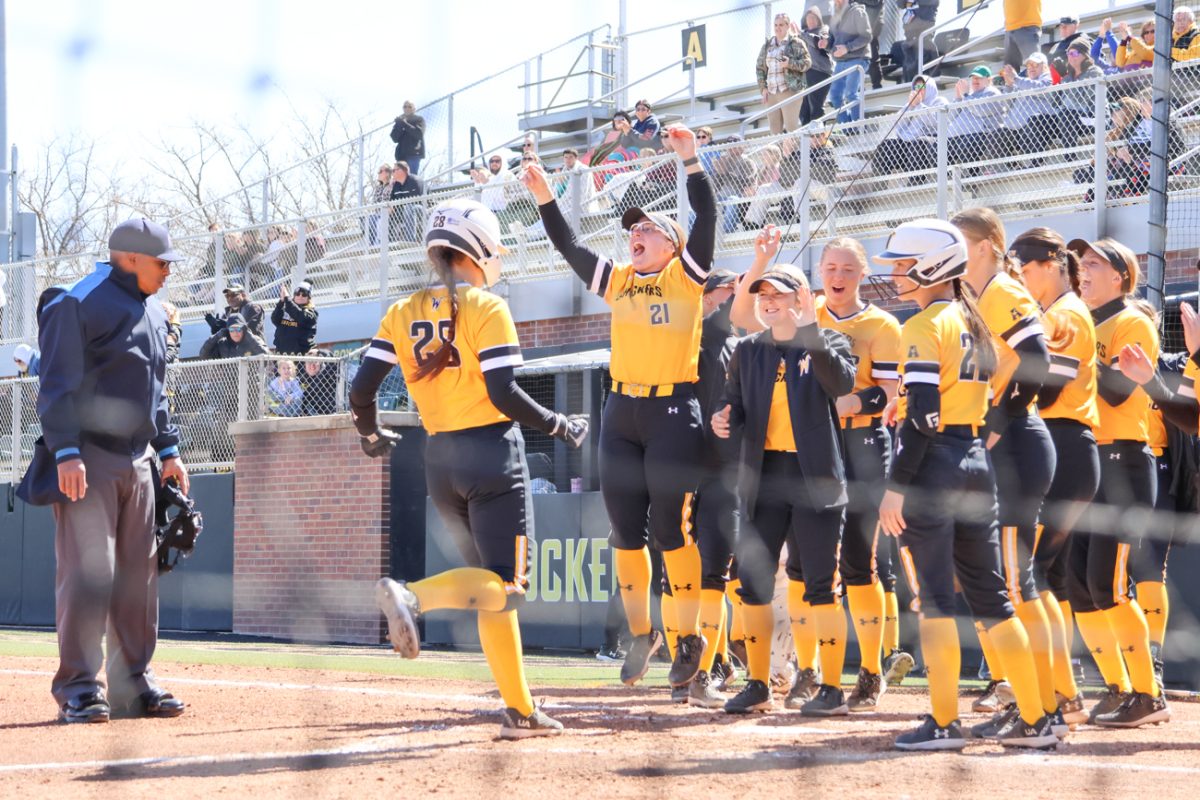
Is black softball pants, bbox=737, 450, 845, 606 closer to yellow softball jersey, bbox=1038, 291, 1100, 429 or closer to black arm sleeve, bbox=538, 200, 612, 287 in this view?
yellow softball jersey, bbox=1038, 291, 1100, 429

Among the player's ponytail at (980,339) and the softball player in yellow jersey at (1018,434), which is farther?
the softball player in yellow jersey at (1018,434)

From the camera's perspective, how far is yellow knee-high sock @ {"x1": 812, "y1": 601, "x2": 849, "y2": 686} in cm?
650

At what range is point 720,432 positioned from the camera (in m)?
6.91

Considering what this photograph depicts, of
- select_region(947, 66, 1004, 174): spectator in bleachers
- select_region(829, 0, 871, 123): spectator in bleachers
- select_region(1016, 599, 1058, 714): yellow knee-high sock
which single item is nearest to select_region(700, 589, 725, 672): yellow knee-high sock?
select_region(1016, 599, 1058, 714): yellow knee-high sock

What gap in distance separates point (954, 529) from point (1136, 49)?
9.29 metres

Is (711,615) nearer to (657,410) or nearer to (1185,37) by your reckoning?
(657,410)

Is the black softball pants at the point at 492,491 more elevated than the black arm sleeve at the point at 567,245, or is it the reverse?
the black arm sleeve at the point at 567,245

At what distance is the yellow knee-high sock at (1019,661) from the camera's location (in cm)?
548

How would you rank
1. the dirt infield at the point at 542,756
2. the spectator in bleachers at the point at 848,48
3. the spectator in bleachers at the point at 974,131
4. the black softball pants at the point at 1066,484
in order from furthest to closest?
the spectator in bleachers at the point at 848,48, the spectator in bleachers at the point at 974,131, the black softball pants at the point at 1066,484, the dirt infield at the point at 542,756

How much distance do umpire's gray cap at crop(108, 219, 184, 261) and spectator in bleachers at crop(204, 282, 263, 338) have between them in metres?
9.10

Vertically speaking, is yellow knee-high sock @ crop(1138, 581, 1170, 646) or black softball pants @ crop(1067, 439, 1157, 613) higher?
black softball pants @ crop(1067, 439, 1157, 613)

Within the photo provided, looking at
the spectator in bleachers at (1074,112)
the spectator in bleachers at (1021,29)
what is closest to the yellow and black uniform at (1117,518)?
the spectator in bleachers at (1074,112)

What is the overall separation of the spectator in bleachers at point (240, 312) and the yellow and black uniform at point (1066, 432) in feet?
35.9

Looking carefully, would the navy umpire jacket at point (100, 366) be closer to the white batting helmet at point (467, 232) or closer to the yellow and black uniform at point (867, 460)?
the white batting helmet at point (467, 232)
